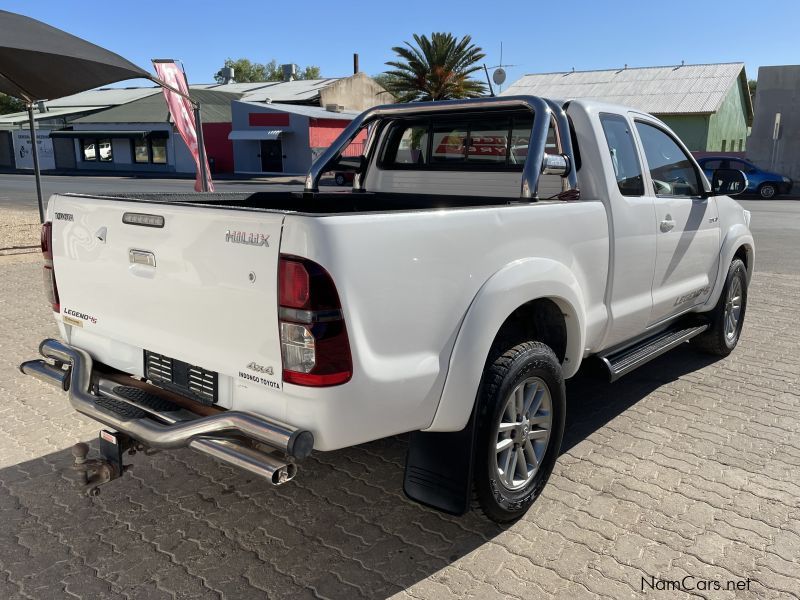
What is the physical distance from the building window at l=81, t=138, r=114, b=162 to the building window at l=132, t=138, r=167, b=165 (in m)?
2.47

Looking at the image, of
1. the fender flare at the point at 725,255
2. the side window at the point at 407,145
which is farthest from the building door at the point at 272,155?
the fender flare at the point at 725,255

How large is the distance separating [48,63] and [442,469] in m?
10.4

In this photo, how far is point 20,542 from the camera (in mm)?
3133

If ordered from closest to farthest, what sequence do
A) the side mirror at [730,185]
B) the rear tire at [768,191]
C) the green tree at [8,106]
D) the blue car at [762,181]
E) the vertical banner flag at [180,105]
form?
the side mirror at [730,185] < the vertical banner flag at [180,105] < the blue car at [762,181] < the rear tire at [768,191] < the green tree at [8,106]

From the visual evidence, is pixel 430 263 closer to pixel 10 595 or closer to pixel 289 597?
pixel 289 597

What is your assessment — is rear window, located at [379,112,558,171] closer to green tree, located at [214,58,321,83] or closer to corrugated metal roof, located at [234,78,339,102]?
corrugated metal roof, located at [234,78,339,102]

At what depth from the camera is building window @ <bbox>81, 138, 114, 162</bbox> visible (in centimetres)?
4594

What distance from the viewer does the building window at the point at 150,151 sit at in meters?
43.2

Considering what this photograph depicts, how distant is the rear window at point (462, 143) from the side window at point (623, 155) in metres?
0.33

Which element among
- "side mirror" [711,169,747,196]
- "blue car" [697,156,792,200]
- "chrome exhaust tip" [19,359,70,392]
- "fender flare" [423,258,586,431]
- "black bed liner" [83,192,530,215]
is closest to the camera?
"fender flare" [423,258,586,431]

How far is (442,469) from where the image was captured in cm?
296

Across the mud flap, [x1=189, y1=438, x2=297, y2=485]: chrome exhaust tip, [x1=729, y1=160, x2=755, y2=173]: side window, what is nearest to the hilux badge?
[x1=189, y1=438, x2=297, y2=485]: chrome exhaust tip

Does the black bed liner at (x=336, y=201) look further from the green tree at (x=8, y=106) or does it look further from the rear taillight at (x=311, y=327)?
the green tree at (x=8, y=106)

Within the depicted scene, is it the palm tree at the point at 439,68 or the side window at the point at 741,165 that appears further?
the palm tree at the point at 439,68
